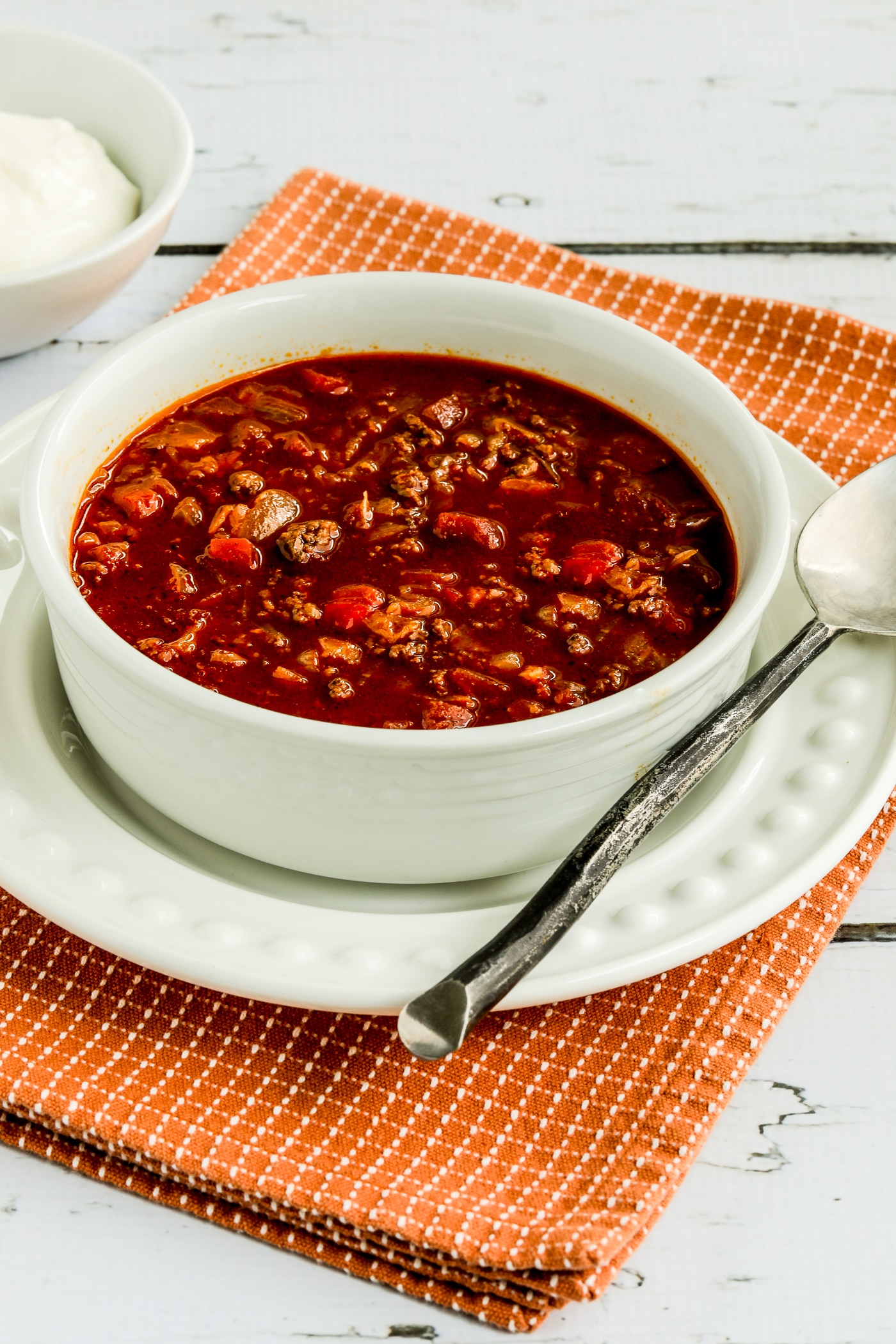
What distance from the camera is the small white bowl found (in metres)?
3.50

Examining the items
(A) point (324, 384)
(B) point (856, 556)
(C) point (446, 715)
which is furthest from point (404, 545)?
(B) point (856, 556)

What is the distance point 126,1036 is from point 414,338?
5.12 feet

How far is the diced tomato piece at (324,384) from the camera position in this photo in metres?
3.07

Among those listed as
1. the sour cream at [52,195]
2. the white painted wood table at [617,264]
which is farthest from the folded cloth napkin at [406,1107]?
the sour cream at [52,195]

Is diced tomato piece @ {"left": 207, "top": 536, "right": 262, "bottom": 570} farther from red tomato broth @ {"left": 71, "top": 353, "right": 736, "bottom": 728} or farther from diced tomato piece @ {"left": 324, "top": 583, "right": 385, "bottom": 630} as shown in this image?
diced tomato piece @ {"left": 324, "top": 583, "right": 385, "bottom": 630}

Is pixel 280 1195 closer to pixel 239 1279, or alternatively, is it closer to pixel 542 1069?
pixel 239 1279

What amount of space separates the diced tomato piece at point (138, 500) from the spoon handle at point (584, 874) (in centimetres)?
105

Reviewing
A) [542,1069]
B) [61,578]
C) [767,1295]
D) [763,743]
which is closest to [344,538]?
[61,578]

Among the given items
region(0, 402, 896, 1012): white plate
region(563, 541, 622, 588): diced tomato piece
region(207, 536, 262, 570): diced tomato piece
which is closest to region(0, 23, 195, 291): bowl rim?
region(0, 402, 896, 1012): white plate

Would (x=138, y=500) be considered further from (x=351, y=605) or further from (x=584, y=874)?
(x=584, y=874)

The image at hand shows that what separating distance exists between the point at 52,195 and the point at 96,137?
0.49 metres

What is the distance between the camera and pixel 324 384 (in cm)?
307

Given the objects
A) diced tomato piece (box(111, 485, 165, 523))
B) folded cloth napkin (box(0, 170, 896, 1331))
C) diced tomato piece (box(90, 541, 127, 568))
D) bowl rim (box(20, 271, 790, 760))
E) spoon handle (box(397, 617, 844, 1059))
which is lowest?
folded cloth napkin (box(0, 170, 896, 1331))

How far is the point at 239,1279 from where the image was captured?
2.17m
